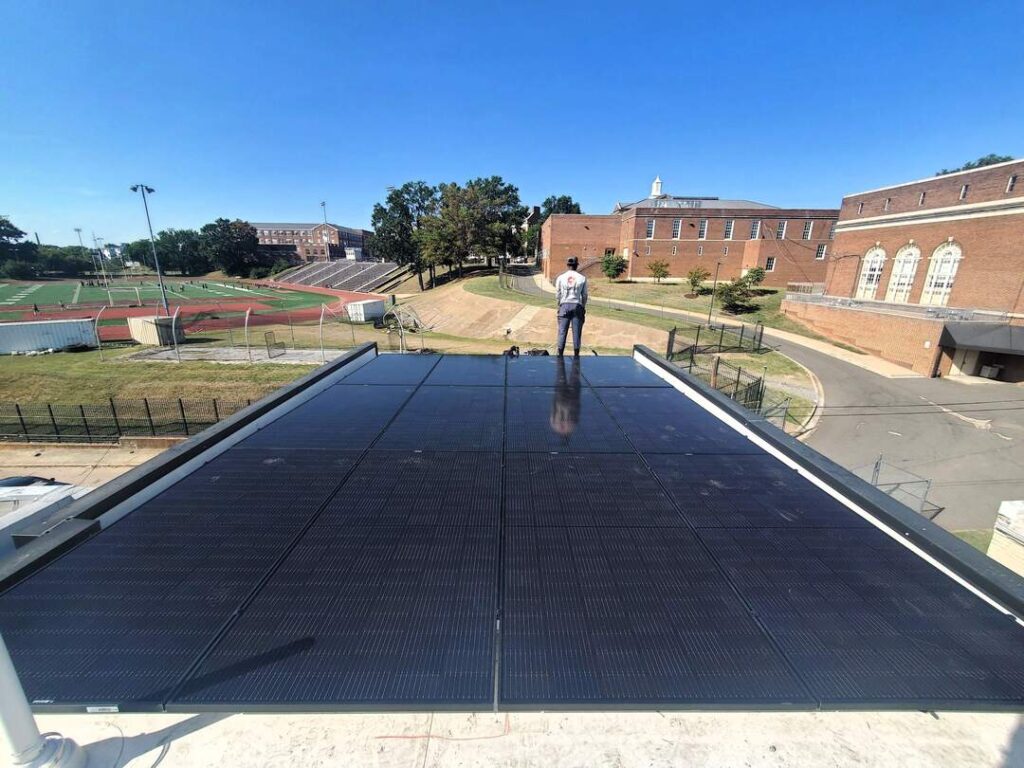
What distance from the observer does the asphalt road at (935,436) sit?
568 inches

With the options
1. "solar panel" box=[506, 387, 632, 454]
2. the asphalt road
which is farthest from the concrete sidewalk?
"solar panel" box=[506, 387, 632, 454]

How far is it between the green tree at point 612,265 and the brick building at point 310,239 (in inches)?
3683

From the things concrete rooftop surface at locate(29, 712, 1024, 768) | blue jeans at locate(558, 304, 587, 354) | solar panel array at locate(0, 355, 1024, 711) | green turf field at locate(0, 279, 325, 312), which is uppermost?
blue jeans at locate(558, 304, 587, 354)

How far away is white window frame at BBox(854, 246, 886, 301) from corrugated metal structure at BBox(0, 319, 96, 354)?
208ft

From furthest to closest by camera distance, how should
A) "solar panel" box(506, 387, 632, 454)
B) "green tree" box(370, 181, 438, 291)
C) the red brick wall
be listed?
"green tree" box(370, 181, 438, 291) < the red brick wall < "solar panel" box(506, 387, 632, 454)

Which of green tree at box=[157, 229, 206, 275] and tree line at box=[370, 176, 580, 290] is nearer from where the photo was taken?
tree line at box=[370, 176, 580, 290]

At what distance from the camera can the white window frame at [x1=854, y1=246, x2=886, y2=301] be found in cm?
3572

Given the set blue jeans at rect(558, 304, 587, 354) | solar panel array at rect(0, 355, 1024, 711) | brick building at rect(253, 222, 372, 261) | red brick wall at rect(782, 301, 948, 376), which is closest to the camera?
solar panel array at rect(0, 355, 1024, 711)

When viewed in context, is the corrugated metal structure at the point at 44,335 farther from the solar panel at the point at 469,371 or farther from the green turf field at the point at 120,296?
the solar panel at the point at 469,371

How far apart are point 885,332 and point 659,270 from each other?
2719cm

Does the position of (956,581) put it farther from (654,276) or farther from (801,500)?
(654,276)

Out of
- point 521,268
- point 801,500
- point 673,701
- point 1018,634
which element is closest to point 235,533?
point 673,701

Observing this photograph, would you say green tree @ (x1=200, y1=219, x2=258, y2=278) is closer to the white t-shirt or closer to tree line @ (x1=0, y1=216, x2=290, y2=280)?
tree line @ (x1=0, y1=216, x2=290, y2=280)

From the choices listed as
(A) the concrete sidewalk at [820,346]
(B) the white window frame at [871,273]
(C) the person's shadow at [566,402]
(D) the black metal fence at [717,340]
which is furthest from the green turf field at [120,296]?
(B) the white window frame at [871,273]
